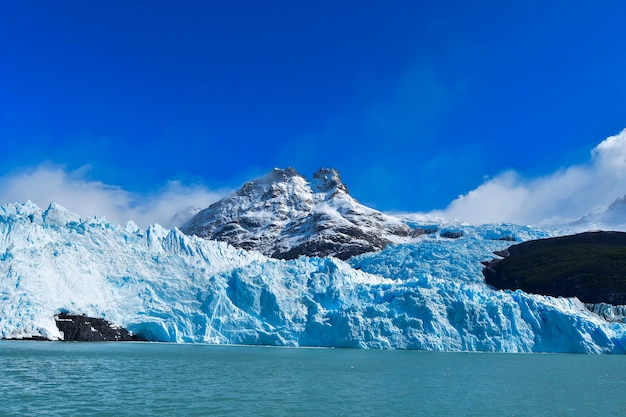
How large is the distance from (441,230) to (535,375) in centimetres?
11388

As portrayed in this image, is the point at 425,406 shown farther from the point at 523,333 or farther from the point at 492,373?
the point at 523,333

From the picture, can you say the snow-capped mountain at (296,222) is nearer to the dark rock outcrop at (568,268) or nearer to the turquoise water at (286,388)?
the dark rock outcrop at (568,268)

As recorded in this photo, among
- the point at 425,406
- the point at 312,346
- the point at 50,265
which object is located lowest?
the point at 425,406

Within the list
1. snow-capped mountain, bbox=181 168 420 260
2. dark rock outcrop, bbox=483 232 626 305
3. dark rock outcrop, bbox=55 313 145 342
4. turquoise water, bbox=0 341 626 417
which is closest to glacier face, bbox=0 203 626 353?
dark rock outcrop, bbox=55 313 145 342

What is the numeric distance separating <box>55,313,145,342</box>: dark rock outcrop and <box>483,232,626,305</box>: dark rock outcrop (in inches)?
2037

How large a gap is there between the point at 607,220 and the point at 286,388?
13512 centimetres

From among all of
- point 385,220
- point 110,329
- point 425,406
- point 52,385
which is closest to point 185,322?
point 110,329

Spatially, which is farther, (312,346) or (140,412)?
(312,346)

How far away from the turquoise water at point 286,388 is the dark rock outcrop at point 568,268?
46696mm

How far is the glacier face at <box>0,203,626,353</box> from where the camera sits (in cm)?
4138

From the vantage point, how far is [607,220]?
440 ft

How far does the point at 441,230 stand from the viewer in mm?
137500

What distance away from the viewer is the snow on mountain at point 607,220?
126750 mm

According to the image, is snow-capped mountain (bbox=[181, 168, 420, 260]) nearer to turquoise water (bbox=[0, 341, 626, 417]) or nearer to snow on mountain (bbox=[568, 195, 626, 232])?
snow on mountain (bbox=[568, 195, 626, 232])
